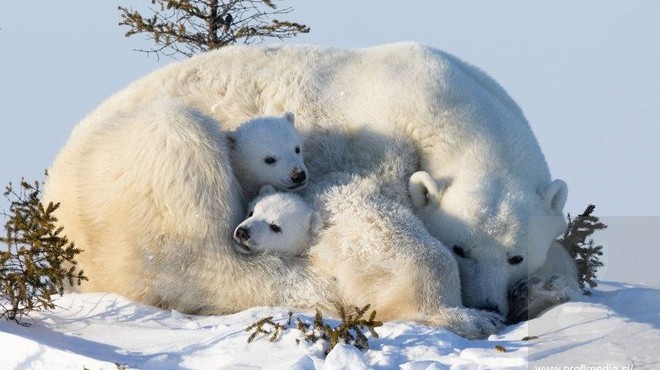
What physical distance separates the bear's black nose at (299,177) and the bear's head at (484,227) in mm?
798

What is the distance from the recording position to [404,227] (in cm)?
805

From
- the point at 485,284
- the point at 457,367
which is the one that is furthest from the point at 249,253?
the point at 457,367

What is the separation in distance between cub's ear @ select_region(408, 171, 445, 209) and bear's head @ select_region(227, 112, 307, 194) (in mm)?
805

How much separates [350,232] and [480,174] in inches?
46.2

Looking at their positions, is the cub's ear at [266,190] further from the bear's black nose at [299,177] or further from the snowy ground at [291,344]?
the snowy ground at [291,344]

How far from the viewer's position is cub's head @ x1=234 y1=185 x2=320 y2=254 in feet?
26.1

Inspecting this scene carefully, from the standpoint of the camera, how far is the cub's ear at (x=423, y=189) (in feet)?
27.7

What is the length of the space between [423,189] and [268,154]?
1.18 meters

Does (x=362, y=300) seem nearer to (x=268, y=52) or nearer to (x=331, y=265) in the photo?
(x=331, y=265)

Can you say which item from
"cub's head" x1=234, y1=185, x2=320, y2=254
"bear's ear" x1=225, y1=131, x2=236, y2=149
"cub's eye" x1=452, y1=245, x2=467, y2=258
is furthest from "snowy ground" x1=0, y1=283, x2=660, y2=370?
"bear's ear" x1=225, y1=131, x2=236, y2=149

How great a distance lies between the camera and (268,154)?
8555 mm

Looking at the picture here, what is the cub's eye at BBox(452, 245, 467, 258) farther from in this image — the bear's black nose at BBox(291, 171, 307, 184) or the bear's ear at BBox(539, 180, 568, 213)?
the bear's black nose at BBox(291, 171, 307, 184)

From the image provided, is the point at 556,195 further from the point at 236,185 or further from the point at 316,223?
the point at 236,185

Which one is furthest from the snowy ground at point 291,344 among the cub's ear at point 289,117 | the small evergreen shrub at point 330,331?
the cub's ear at point 289,117
